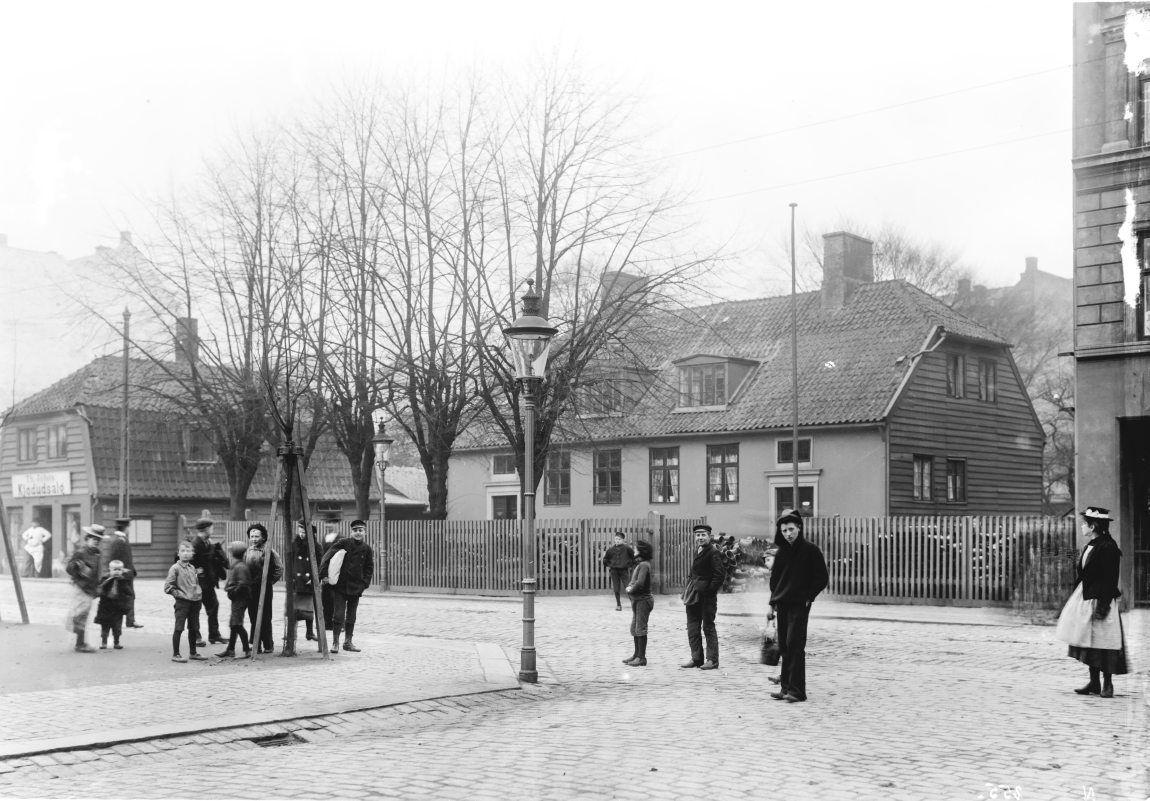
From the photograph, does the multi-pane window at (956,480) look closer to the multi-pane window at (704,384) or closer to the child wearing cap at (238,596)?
the multi-pane window at (704,384)

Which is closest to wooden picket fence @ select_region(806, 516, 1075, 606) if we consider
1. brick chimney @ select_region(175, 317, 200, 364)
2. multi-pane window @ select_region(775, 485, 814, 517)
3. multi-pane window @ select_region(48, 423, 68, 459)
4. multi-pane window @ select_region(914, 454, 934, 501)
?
multi-pane window @ select_region(775, 485, 814, 517)

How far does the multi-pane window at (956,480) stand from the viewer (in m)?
35.9

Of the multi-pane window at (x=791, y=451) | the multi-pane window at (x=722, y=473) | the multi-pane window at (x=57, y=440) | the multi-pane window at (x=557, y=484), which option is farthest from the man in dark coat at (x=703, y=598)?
the multi-pane window at (x=57, y=440)

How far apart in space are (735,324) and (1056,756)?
3417 cm

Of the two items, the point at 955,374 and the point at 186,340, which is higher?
the point at 186,340

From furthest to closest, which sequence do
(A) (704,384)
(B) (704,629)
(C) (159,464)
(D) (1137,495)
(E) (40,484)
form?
(C) (159,464), (E) (40,484), (A) (704,384), (D) (1137,495), (B) (704,629)

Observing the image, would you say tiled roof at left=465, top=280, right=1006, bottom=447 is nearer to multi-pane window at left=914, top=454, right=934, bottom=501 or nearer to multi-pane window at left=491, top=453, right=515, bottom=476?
multi-pane window at left=914, top=454, right=934, bottom=501

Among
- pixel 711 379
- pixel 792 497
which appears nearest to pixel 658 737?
pixel 792 497

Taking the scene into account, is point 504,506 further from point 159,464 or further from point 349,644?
point 349,644

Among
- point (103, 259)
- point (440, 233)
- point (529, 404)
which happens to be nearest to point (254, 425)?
point (103, 259)

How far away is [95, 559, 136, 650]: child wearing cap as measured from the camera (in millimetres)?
14828

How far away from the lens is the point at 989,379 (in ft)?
125

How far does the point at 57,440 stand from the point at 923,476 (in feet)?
91.8

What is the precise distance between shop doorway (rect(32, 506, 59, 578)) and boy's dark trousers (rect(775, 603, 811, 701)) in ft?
112
